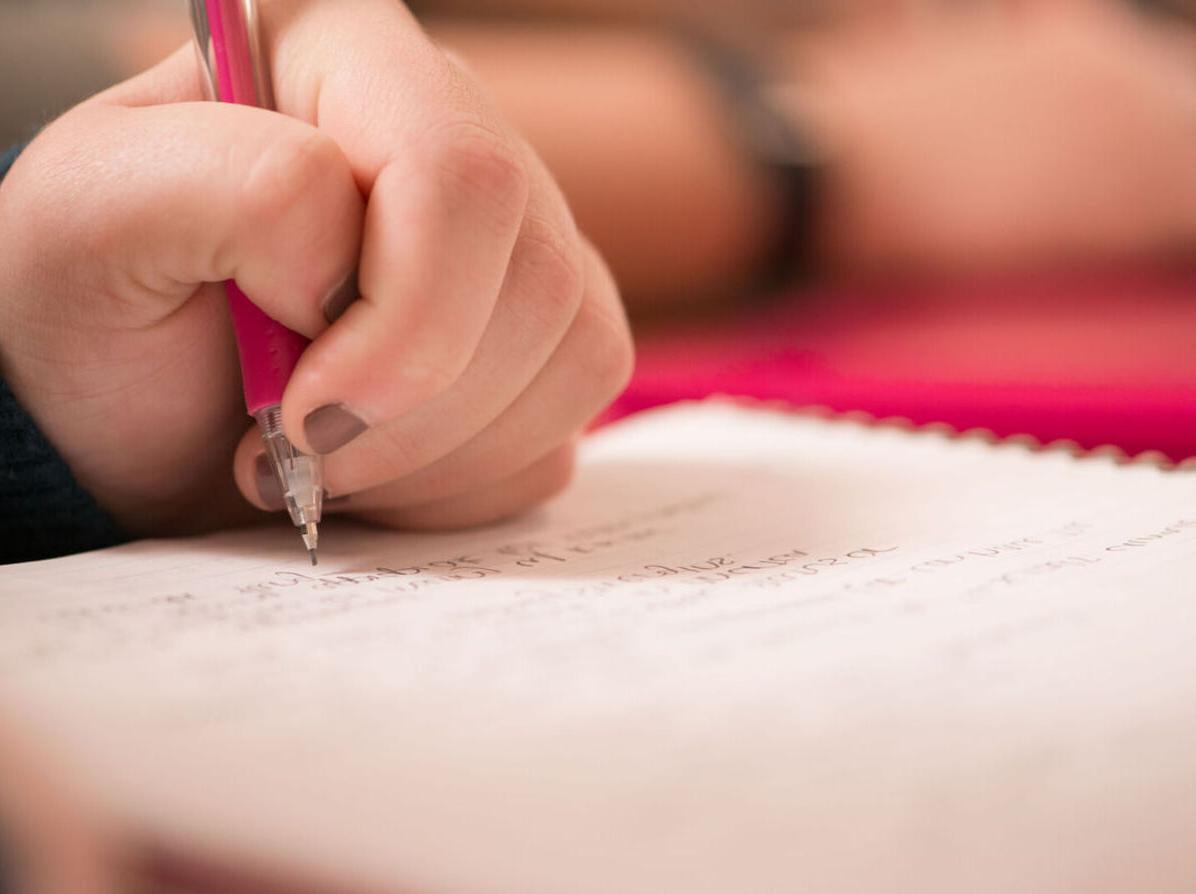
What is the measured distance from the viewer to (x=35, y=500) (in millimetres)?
329

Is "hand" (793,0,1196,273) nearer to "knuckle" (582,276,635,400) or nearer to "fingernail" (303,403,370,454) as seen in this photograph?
"knuckle" (582,276,635,400)

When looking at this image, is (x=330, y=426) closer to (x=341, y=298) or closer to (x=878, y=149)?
(x=341, y=298)

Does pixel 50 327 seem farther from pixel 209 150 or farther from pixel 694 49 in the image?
pixel 694 49

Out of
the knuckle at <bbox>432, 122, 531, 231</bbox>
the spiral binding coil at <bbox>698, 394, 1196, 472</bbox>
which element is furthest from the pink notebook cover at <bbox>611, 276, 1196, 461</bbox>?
the knuckle at <bbox>432, 122, 531, 231</bbox>

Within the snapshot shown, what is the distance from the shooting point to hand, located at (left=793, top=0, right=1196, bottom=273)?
976 mm

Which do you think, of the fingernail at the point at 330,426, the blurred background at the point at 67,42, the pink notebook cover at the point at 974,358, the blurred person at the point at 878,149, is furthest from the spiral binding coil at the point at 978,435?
the blurred person at the point at 878,149

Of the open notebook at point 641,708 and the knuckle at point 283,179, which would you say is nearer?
the open notebook at point 641,708

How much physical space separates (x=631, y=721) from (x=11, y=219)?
23 cm

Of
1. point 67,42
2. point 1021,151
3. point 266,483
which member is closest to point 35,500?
point 266,483

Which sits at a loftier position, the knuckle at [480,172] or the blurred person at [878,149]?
the knuckle at [480,172]

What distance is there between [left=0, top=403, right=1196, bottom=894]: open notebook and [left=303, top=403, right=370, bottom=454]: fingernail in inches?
1.4

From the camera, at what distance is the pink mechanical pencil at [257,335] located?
30 centimetres

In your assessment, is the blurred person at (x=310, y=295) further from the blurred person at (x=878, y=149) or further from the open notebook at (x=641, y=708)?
the blurred person at (x=878, y=149)

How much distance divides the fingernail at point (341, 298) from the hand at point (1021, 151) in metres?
0.84
